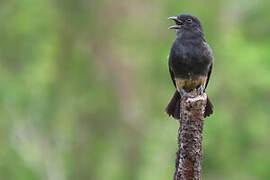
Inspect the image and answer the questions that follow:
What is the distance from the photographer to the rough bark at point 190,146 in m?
6.25

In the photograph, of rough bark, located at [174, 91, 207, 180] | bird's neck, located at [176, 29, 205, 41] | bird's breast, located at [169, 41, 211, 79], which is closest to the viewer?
rough bark, located at [174, 91, 207, 180]

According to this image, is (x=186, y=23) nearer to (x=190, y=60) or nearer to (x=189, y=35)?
(x=189, y=35)

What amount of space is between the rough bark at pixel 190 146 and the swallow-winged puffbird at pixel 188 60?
1.90 m

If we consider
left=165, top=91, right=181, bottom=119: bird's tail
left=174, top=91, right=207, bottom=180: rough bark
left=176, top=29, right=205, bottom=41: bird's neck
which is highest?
left=176, top=29, right=205, bottom=41: bird's neck

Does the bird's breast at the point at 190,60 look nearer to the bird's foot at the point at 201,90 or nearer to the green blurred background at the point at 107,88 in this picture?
the bird's foot at the point at 201,90

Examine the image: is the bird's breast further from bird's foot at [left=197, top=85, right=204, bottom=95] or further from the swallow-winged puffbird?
bird's foot at [left=197, top=85, right=204, bottom=95]

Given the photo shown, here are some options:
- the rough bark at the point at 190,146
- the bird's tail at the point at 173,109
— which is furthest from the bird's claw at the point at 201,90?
the rough bark at the point at 190,146

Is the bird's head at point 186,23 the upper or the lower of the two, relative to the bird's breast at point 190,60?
upper

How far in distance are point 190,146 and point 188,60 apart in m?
2.32

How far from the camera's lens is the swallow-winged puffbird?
27.8 ft

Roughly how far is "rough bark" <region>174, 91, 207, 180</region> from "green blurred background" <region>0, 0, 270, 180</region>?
9.11 meters

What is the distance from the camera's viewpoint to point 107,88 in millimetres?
16734

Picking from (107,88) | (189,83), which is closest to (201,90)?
(189,83)

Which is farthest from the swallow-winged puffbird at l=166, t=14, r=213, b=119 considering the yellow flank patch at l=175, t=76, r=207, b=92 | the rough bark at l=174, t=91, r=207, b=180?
the rough bark at l=174, t=91, r=207, b=180
